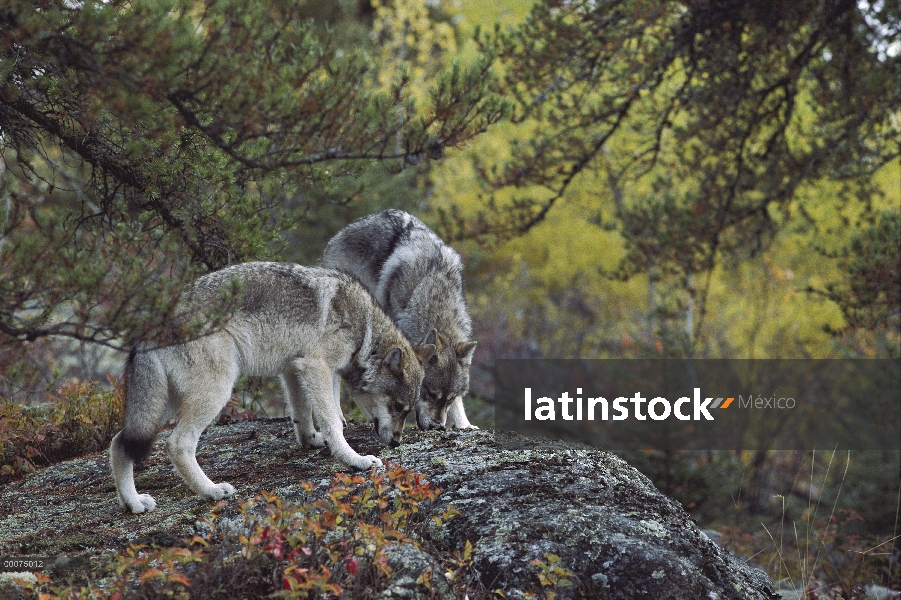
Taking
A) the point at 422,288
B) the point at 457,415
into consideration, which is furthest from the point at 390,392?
the point at 422,288

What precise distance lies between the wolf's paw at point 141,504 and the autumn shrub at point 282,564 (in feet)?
3.17

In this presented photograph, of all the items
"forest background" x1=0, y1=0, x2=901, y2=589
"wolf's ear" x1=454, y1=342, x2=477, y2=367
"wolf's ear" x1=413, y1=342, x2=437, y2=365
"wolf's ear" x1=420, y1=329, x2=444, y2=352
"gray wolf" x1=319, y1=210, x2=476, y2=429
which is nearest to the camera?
"forest background" x1=0, y1=0, x2=901, y2=589

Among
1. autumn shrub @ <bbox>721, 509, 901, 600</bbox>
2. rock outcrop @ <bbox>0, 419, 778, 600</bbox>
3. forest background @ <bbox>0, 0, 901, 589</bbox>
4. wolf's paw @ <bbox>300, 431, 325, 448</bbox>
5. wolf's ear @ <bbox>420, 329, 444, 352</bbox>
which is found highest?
forest background @ <bbox>0, 0, 901, 589</bbox>

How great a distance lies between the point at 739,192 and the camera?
32.3 ft

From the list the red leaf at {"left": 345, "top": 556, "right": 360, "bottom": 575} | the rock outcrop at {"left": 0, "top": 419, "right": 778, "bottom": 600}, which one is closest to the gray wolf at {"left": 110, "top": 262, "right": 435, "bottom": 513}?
the rock outcrop at {"left": 0, "top": 419, "right": 778, "bottom": 600}

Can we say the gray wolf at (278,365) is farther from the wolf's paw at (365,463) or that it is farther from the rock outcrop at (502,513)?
the rock outcrop at (502,513)

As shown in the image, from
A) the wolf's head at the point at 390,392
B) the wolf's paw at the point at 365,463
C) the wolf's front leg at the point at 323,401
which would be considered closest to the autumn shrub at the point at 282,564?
the wolf's paw at the point at 365,463

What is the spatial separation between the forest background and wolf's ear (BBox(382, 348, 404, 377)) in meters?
1.27

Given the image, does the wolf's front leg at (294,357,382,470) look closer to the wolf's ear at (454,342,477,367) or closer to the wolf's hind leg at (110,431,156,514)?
the wolf's hind leg at (110,431,156,514)

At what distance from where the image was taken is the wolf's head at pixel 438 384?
6465mm

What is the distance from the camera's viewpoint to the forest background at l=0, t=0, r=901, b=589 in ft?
11.5

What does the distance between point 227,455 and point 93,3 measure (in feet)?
10.9

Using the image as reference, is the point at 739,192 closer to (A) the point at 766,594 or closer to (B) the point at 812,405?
(A) the point at 766,594


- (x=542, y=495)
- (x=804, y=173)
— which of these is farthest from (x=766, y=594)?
(x=804, y=173)
